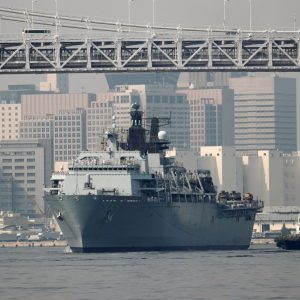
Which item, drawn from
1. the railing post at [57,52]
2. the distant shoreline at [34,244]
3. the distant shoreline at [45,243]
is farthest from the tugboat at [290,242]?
the distant shoreline at [34,244]

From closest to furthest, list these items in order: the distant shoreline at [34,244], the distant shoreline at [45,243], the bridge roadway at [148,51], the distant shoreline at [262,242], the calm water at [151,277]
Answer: the calm water at [151,277]
the bridge roadway at [148,51]
the distant shoreline at [262,242]
the distant shoreline at [45,243]
the distant shoreline at [34,244]

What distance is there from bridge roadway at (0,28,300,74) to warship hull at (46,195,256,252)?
965cm

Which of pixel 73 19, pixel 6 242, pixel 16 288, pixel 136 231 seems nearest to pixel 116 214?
pixel 136 231

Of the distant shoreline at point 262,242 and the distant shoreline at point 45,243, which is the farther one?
the distant shoreline at point 45,243

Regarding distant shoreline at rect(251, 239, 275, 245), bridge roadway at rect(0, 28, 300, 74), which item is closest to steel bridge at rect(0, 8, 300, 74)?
bridge roadway at rect(0, 28, 300, 74)

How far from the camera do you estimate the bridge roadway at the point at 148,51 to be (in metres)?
117

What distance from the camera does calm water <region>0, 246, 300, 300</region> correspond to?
80812mm

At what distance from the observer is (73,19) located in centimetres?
10919

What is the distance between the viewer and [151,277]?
91.0 metres

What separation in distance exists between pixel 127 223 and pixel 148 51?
12519 mm

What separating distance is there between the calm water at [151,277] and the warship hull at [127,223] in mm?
6464

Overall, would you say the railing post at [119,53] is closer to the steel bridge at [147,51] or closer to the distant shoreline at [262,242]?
the steel bridge at [147,51]

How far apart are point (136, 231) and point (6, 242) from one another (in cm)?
7309

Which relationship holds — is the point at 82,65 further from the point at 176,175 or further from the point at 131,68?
the point at 176,175
